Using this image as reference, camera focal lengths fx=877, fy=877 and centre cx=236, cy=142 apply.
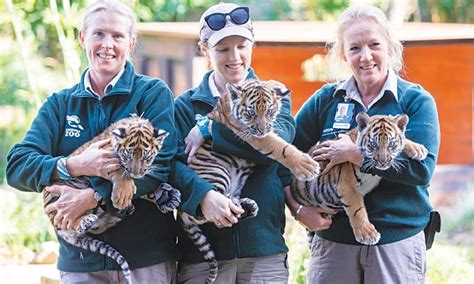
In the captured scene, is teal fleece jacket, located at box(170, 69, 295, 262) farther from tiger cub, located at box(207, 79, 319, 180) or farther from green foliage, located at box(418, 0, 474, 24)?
green foliage, located at box(418, 0, 474, 24)

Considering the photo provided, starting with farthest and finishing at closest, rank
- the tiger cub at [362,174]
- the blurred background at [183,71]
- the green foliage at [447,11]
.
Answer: the green foliage at [447,11]
the blurred background at [183,71]
the tiger cub at [362,174]

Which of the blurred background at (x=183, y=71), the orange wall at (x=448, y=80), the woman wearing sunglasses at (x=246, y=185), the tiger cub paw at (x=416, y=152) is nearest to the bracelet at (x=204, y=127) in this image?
the woman wearing sunglasses at (x=246, y=185)

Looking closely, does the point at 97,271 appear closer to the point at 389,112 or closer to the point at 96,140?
the point at 96,140

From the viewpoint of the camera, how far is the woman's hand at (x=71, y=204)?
3308 millimetres

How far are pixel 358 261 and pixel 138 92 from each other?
1.12 meters

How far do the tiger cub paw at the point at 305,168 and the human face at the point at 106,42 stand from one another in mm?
798

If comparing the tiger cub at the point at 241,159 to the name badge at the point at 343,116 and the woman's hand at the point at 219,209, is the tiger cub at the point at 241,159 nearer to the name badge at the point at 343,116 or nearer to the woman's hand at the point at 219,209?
the woman's hand at the point at 219,209

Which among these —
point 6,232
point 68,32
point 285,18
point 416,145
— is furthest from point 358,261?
point 285,18

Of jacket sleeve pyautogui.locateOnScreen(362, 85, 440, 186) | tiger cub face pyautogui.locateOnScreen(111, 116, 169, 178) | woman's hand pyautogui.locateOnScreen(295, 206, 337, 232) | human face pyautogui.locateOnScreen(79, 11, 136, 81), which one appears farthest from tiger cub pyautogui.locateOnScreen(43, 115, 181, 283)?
jacket sleeve pyautogui.locateOnScreen(362, 85, 440, 186)

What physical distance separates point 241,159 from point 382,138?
0.57 metres

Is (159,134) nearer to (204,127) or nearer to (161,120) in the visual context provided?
(161,120)

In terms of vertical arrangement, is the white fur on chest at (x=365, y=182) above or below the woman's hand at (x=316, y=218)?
above

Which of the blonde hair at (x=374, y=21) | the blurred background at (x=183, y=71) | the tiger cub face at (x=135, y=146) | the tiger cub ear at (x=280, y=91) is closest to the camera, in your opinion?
the tiger cub face at (x=135, y=146)

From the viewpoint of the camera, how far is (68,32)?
367 inches
